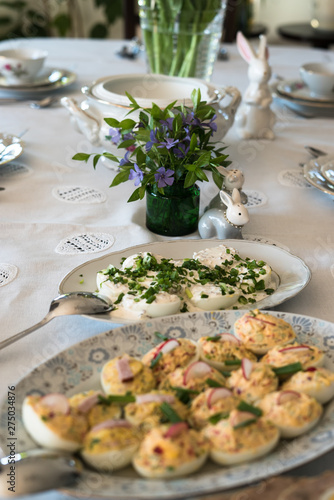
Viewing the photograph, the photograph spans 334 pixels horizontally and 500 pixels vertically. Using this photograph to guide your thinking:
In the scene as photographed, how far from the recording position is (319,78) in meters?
1.57

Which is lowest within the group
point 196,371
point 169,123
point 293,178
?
point 293,178

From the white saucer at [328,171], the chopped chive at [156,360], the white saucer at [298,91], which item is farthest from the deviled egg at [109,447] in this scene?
the white saucer at [298,91]

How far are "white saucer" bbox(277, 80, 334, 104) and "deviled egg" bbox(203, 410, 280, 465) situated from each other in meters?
1.26

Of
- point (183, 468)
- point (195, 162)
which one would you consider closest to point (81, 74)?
point (195, 162)

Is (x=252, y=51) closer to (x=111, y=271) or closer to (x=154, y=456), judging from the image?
(x=111, y=271)

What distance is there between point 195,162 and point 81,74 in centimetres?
107

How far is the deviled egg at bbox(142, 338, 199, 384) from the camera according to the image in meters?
0.58

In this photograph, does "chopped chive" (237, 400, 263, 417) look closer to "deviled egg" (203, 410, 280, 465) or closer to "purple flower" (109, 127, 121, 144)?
"deviled egg" (203, 410, 280, 465)

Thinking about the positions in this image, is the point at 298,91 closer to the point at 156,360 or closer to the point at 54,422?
the point at 156,360

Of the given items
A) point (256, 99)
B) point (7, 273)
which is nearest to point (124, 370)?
point (7, 273)

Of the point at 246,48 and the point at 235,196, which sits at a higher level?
the point at 246,48

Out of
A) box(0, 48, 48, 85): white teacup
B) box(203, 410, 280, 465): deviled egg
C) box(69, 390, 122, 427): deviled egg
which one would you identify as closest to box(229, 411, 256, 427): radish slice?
box(203, 410, 280, 465): deviled egg

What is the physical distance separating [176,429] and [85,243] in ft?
1.69

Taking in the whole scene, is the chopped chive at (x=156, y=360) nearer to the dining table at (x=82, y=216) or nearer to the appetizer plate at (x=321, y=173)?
the dining table at (x=82, y=216)
